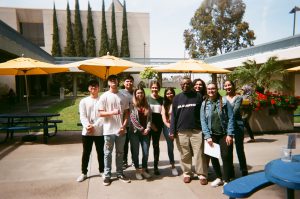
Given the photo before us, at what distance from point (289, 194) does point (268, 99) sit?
21.1ft

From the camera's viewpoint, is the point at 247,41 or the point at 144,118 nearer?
the point at 144,118

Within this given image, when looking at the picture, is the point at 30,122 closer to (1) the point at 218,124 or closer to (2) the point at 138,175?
(2) the point at 138,175

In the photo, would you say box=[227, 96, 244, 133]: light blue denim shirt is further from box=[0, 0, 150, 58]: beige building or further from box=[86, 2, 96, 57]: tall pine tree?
box=[0, 0, 150, 58]: beige building

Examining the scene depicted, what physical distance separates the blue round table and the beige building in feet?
162

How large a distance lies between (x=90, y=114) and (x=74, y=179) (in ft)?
4.13

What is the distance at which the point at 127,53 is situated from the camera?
168 feet

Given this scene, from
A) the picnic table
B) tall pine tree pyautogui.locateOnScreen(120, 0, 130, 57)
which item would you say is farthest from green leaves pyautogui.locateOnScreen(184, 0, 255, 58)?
the picnic table

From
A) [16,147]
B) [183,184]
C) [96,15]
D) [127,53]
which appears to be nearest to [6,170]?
[16,147]

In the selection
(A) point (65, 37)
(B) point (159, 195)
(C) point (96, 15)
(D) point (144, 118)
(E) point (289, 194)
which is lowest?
(B) point (159, 195)

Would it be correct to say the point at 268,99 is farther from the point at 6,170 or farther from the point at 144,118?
the point at 6,170

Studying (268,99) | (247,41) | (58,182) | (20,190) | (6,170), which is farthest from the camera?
(247,41)

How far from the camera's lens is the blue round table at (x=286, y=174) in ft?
7.93

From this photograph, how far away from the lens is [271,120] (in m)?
8.77

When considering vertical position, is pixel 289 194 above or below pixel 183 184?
above
